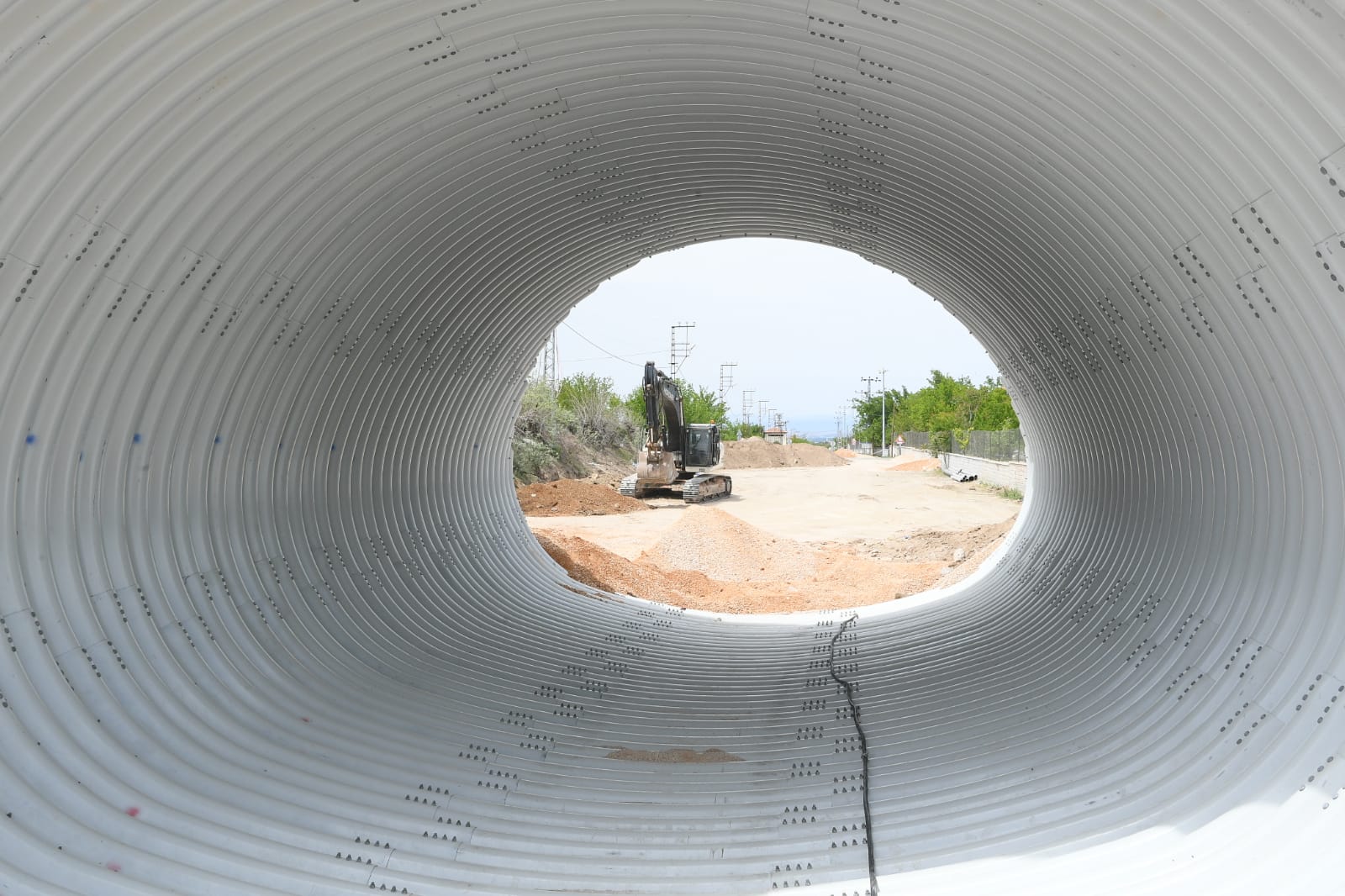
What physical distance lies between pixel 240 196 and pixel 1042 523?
10.7 meters

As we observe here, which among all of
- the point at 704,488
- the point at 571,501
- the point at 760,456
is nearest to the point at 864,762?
the point at 571,501

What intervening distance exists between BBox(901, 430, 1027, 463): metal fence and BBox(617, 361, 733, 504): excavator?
11.1 metres

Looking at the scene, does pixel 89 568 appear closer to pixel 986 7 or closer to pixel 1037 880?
pixel 1037 880

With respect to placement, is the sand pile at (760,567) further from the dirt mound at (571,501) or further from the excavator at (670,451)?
the excavator at (670,451)

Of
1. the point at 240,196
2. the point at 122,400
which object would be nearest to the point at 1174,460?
the point at 240,196

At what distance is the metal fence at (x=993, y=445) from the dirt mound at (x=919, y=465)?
10.7ft

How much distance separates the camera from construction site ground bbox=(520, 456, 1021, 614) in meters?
15.4

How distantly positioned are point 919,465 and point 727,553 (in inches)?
1809

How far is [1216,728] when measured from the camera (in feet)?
16.5

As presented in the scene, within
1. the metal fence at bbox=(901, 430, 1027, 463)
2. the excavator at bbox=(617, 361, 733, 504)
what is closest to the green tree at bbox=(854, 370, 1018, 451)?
the metal fence at bbox=(901, 430, 1027, 463)

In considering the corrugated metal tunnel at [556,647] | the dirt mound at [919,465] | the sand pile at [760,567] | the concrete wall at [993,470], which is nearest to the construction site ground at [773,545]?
the sand pile at [760,567]

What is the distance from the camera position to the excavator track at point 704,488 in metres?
32.6

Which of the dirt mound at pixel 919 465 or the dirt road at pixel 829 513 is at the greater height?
the dirt mound at pixel 919 465

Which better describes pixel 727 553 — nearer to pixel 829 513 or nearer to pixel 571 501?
pixel 571 501
